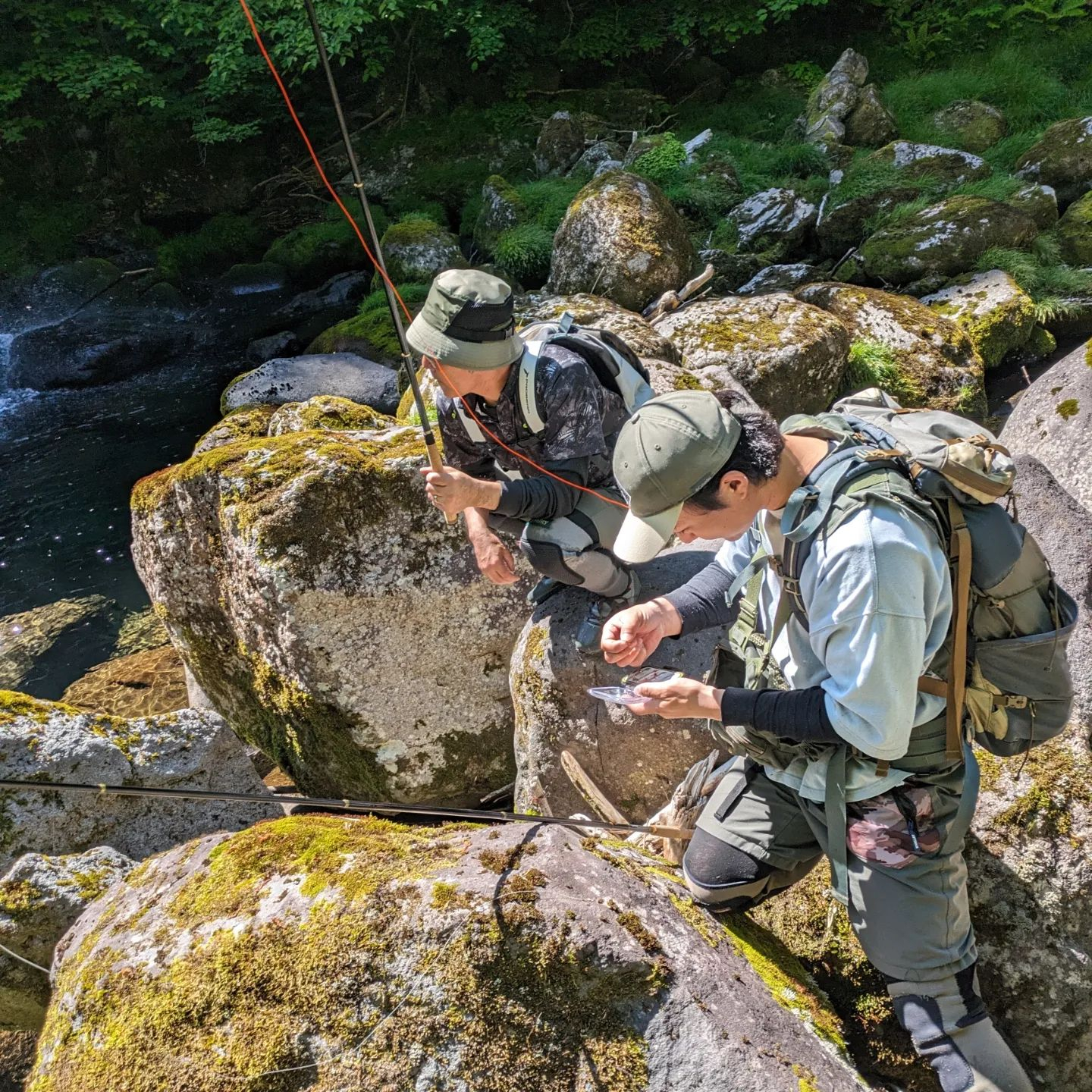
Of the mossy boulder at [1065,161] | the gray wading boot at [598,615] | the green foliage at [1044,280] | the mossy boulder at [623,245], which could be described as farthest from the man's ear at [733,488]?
the mossy boulder at [1065,161]

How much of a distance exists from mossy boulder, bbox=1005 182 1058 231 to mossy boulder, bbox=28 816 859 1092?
14023 millimetres

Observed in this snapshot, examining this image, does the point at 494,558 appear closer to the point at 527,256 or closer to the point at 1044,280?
the point at 1044,280

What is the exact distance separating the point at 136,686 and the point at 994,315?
11112 mm

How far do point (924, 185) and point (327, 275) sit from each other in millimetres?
13355

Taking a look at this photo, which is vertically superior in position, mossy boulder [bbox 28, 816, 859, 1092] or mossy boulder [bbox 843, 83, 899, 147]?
mossy boulder [bbox 28, 816, 859, 1092]

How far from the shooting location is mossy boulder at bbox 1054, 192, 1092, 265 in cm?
1260

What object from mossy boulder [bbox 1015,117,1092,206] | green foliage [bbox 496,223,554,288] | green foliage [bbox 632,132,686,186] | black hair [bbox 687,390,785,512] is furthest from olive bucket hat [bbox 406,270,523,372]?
mossy boulder [bbox 1015,117,1092,206]

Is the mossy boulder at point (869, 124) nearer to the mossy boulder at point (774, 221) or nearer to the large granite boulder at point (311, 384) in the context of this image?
the mossy boulder at point (774, 221)

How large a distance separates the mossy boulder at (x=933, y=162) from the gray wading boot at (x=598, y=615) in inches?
533

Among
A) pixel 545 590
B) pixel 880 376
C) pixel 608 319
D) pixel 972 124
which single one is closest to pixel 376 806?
pixel 545 590

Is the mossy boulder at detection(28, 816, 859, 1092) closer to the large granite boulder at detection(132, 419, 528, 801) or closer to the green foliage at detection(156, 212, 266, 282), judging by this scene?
the large granite boulder at detection(132, 419, 528, 801)

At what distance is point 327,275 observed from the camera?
20578mm

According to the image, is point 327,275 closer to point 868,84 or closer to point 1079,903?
point 868,84

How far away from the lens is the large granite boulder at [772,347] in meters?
8.29
